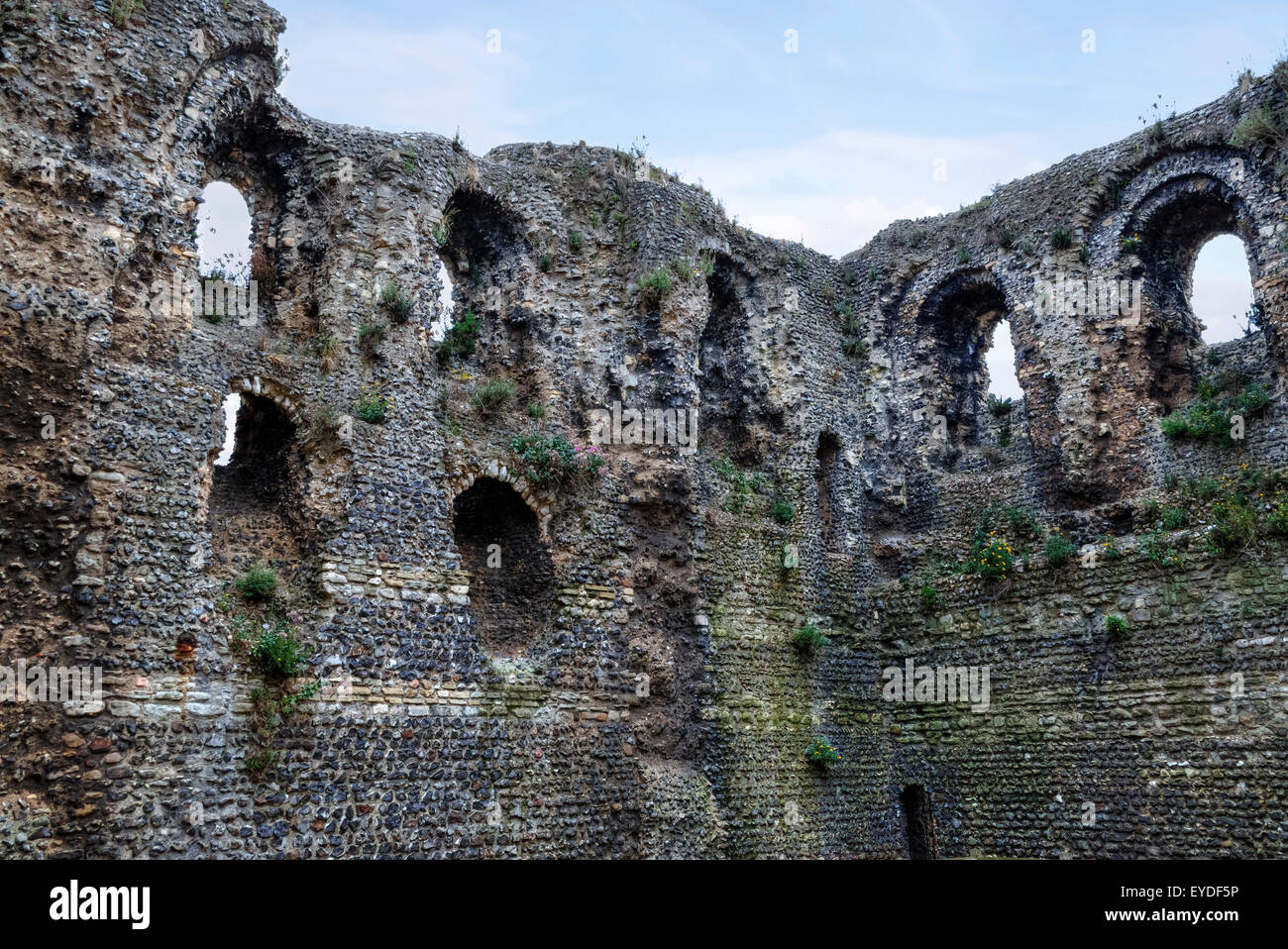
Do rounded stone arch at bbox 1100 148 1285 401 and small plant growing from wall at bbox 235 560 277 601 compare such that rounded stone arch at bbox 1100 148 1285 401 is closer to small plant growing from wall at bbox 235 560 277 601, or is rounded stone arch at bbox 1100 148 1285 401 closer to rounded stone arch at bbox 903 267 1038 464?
rounded stone arch at bbox 903 267 1038 464

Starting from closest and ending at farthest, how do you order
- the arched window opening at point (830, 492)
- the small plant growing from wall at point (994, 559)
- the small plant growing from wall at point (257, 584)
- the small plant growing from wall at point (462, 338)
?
the small plant growing from wall at point (257, 584), the small plant growing from wall at point (462, 338), the small plant growing from wall at point (994, 559), the arched window opening at point (830, 492)

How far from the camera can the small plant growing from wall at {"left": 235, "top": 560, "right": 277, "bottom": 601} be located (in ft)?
42.4

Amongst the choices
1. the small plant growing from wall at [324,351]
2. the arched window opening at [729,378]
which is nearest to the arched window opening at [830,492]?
the arched window opening at [729,378]

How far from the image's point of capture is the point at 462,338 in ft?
55.9

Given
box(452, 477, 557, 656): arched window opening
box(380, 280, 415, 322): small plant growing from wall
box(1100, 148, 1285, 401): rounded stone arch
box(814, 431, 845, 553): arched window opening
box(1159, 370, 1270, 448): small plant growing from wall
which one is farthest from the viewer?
box(814, 431, 845, 553): arched window opening

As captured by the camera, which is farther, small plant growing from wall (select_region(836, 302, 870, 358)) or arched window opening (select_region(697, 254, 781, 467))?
small plant growing from wall (select_region(836, 302, 870, 358))

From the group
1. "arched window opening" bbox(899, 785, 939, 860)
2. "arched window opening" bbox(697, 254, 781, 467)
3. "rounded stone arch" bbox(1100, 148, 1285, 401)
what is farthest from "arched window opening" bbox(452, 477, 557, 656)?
"rounded stone arch" bbox(1100, 148, 1285, 401)

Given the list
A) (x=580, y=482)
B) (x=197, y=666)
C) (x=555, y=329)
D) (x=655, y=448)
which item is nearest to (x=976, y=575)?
(x=655, y=448)

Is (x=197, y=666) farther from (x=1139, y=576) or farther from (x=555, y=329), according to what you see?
(x=1139, y=576)
